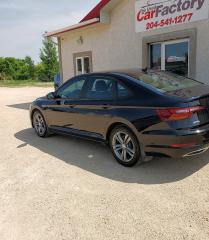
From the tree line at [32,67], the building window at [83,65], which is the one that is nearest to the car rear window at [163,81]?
the building window at [83,65]

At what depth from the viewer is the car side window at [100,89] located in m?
4.90

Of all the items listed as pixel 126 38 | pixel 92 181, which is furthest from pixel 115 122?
pixel 126 38

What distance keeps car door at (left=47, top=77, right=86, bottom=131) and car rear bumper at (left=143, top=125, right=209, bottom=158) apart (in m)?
2.06

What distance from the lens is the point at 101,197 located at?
147 inches

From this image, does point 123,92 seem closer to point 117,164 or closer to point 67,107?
point 117,164

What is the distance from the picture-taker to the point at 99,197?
12.3 ft

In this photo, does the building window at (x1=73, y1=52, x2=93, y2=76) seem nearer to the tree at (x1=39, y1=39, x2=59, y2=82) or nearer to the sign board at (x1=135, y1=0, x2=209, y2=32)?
the sign board at (x1=135, y1=0, x2=209, y2=32)

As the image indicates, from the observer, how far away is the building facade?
7.64 m

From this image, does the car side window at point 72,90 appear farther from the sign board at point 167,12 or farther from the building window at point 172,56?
the sign board at point 167,12

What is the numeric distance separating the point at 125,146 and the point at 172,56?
4.82m

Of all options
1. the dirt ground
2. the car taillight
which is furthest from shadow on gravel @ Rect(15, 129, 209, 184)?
the car taillight

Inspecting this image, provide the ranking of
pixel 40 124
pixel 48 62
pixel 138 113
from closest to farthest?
pixel 138 113 → pixel 40 124 → pixel 48 62

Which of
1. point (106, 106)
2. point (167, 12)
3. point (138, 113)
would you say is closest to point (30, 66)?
point (167, 12)

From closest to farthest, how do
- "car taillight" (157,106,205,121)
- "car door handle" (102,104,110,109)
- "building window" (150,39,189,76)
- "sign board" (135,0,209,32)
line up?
1. "car taillight" (157,106,205,121)
2. "car door handle" (102,104,110,109)
3. "sign board" (135,0,209,32)
4. "building window" (150,39,189,76)
